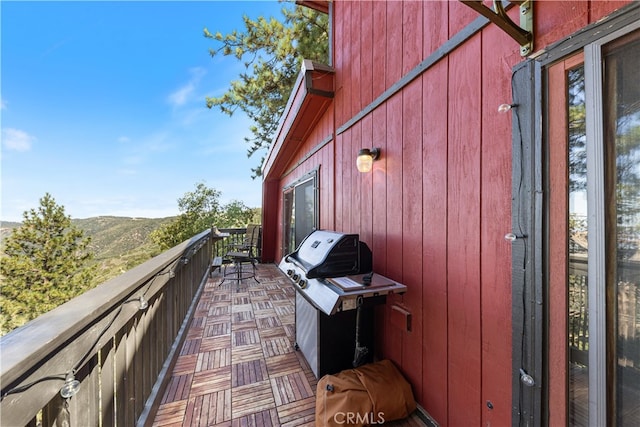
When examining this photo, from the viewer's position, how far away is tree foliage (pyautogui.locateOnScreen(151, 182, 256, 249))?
905cm

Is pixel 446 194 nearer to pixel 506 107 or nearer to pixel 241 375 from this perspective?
pixel 506 107

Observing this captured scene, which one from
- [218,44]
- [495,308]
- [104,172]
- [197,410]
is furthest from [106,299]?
[104,172]

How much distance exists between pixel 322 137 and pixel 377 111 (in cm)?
143

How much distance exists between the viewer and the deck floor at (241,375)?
5.57 feet

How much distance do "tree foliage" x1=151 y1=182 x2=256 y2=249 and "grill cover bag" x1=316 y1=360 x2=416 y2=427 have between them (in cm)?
830

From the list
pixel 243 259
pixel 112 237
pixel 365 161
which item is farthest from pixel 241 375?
pixel 112 237

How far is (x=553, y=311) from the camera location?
1001 mm

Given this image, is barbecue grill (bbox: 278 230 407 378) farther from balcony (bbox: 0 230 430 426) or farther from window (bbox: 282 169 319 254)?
window (bbox: 282 169 319 254)

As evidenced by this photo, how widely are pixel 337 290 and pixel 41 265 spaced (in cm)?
1840

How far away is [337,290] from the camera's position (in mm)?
1604

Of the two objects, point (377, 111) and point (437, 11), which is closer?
point (437, 11)

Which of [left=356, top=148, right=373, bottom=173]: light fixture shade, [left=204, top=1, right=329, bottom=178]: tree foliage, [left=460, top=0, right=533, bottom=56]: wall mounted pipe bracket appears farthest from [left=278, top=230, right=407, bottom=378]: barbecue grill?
[left=204, top=1, right=329, bottom=178]: tree foliage

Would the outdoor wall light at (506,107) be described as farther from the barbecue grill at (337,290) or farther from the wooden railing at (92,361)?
the wooden railing at (92,361)

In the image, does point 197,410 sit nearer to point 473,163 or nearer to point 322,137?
point 473,163
